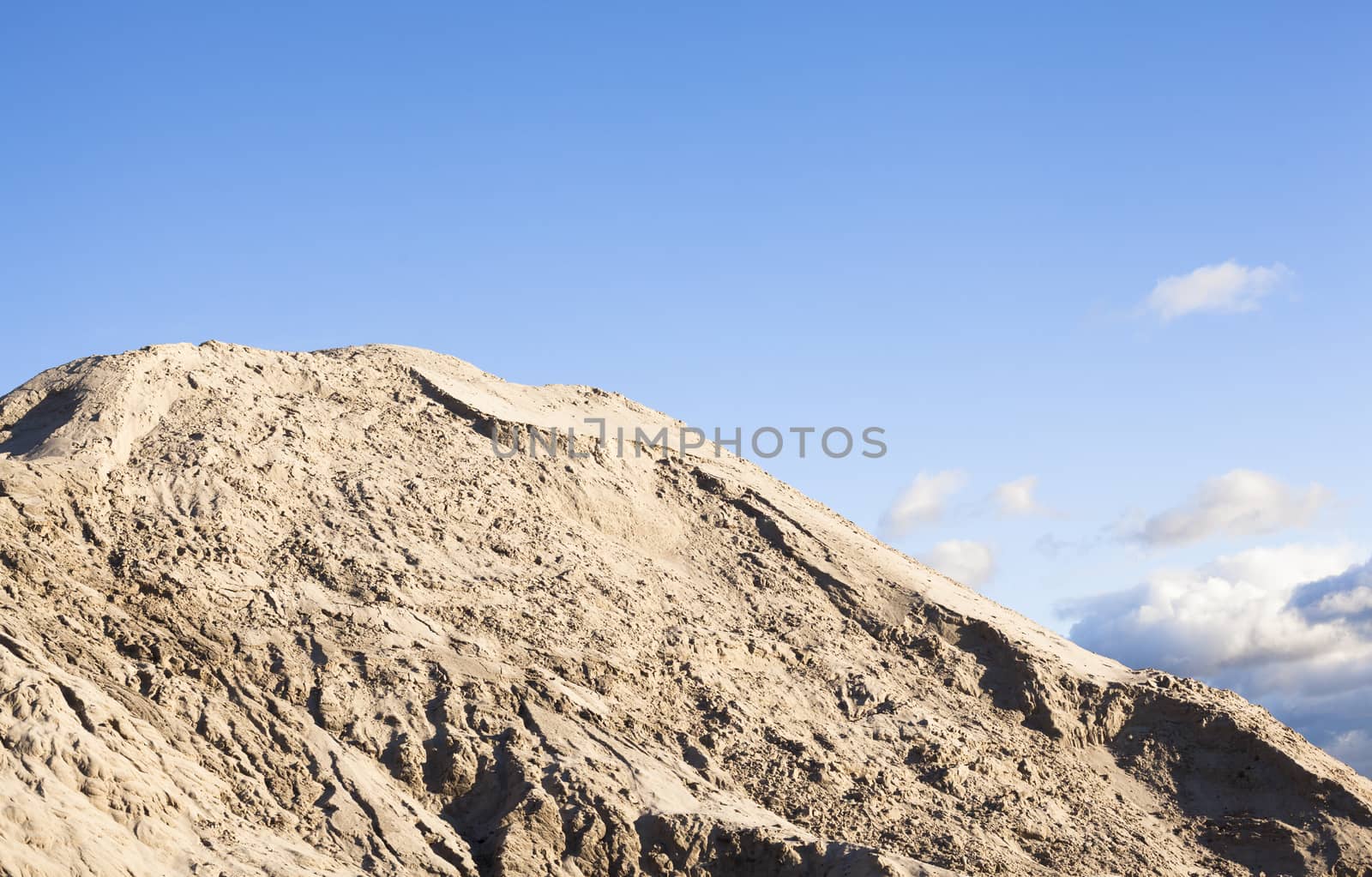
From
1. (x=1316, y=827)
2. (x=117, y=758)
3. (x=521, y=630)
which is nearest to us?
(x=117, y=758)

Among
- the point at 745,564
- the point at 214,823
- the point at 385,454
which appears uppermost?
the point at 745,564

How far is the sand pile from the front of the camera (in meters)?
16.2

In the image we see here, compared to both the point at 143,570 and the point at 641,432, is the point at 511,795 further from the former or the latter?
the point at 641,432

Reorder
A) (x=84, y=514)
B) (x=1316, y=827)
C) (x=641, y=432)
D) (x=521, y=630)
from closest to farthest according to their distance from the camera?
(x=84, y=514) < (x=521, y=630) < (x=1316, y=827) < (x=641, y=432)

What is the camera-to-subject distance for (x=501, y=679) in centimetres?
1866

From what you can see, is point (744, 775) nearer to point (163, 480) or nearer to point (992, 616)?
point (992, 616)

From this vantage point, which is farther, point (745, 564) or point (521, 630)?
point (745, 564)

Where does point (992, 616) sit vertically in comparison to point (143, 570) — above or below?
above

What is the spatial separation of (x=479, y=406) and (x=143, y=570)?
7.89 metres

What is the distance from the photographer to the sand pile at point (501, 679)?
53.1 ft

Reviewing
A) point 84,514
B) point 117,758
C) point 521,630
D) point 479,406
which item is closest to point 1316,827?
point 521,630

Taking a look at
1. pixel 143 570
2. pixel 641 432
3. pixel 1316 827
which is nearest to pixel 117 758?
pixel 143 570

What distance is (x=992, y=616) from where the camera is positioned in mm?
24719

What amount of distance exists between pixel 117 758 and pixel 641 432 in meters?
13.2
